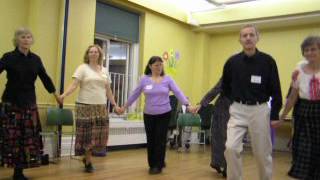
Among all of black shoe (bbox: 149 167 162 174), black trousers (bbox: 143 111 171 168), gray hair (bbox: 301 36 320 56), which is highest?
gray hair (bbox: 301 36 320 56)

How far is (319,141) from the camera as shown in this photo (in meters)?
2.48

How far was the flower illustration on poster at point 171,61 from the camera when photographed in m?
7.68

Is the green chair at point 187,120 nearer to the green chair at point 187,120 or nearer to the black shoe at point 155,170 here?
the green chair at point 187,120

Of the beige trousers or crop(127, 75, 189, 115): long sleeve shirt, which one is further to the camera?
crop(127, 75, 189, 115): long sleeve shirt

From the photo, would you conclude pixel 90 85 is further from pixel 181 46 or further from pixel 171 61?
pixel 181 46

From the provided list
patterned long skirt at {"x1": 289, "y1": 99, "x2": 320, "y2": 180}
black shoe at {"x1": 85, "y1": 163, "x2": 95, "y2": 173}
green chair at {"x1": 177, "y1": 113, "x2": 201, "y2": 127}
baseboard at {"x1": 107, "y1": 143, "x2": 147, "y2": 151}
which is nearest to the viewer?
patterned long skirt at {"x1": 289, "y1": 99, "x2": 320, "y2": 180}

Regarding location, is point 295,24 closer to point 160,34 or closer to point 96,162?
point 160,34

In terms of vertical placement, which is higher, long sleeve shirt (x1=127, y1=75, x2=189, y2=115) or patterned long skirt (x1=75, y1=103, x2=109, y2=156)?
long sleeve shirt (x1=127, y1=75, x2=189, y2=115)

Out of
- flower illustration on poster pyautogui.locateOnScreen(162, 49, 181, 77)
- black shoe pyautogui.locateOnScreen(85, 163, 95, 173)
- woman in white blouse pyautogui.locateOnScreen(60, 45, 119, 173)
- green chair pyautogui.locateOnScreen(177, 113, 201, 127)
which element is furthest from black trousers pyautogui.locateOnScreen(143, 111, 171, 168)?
flower illustration on poster pyautogui.locateOnScreen(162, 49, 181, 77)

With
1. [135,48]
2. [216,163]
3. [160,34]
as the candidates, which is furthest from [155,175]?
[160,34]

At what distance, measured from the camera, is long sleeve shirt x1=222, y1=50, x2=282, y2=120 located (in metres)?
2.79

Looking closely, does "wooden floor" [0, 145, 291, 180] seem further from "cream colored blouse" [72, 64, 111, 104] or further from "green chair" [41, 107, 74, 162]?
"cream colored blouse" [72, 64, 111, 104]

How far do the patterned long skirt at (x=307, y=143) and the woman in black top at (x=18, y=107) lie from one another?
2.34 metres

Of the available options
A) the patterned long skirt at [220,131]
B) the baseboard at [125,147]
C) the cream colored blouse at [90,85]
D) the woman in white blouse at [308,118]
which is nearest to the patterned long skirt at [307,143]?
the woman in white blouse at [308,118]
